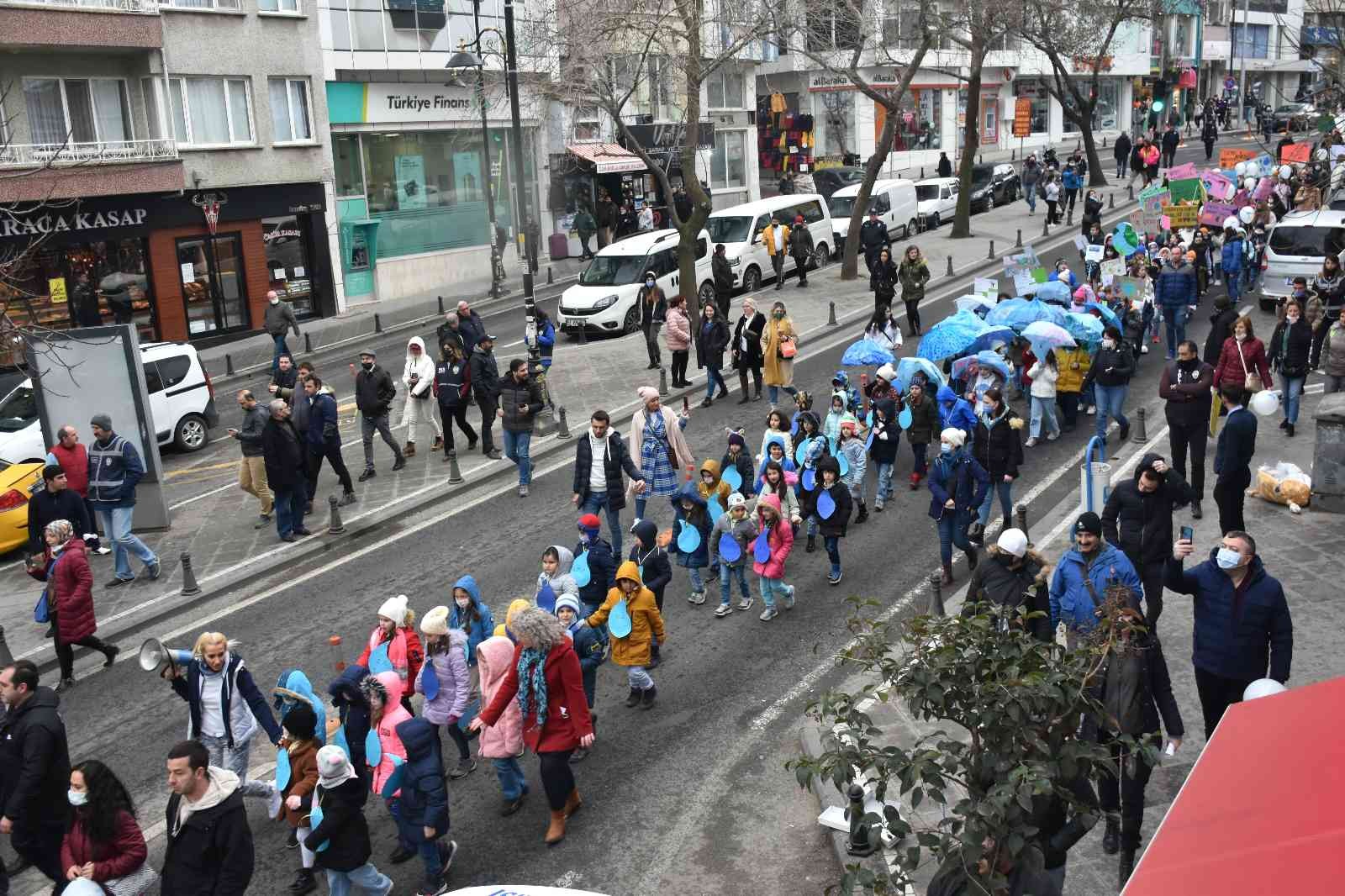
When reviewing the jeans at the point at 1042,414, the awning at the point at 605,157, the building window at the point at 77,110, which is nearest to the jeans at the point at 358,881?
the jeans at the point at 1042,414

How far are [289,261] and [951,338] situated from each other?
20204 millimetres

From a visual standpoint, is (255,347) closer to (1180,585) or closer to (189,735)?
(189,735)

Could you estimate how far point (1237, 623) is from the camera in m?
7.96

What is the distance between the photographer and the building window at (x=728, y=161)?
46.7 meters

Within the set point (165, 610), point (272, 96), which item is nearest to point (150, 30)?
point (272, 96)

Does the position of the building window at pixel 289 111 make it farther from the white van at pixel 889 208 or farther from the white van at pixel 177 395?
the white van at pixel 889 208

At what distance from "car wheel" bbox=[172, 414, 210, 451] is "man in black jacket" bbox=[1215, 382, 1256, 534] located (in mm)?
14964

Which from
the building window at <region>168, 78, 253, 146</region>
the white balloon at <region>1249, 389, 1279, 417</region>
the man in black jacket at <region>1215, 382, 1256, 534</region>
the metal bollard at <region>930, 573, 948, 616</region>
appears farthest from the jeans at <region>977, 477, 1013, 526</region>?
the building window at <region>168, 78, 253, 146</region>

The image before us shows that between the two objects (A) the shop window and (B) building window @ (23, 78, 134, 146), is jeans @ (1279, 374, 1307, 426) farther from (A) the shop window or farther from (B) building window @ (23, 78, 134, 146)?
(B) building window @ (23, 78, 134, 146)

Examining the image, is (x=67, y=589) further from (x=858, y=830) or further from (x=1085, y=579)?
→ (x=1085, y=579)

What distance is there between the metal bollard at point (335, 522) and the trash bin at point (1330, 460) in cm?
1107

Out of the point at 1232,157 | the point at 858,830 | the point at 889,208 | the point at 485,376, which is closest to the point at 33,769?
the point at 858,830

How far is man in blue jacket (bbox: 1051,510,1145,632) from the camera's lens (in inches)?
350

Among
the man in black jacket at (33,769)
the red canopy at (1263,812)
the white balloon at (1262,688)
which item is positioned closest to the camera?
the red canopy at (1263,812)
